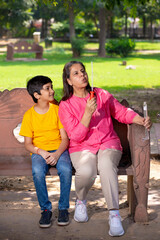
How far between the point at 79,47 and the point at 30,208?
68.9 feet

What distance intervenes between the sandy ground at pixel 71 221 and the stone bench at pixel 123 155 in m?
0.15

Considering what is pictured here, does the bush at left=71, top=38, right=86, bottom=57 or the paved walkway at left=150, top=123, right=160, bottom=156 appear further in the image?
the bush at left=71, top=38, right=86, bottom=57

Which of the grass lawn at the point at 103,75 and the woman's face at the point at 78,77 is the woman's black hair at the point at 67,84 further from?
the grass lawn at the point at 103,75

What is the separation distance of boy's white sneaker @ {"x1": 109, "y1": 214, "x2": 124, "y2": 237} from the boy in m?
0.40

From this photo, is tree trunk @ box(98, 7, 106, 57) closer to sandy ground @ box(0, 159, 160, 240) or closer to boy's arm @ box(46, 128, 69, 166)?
sandy ground @ box(0, 159, 160, 240)

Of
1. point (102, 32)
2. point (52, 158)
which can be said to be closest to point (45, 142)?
point (52, 158)

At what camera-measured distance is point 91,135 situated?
3857mm

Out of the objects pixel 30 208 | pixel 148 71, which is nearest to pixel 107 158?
pixel 30 208

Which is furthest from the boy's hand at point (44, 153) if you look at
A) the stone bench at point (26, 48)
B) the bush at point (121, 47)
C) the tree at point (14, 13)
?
the tree at point (14, 13)

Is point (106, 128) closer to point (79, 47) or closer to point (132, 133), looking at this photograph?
point (132, 133)

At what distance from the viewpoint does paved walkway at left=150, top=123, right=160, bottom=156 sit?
6312mm

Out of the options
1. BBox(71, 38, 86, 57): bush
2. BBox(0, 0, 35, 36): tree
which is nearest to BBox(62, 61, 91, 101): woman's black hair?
BBox(71, 38, 86, 57): bush

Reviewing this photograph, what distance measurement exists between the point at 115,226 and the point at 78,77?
1.31m

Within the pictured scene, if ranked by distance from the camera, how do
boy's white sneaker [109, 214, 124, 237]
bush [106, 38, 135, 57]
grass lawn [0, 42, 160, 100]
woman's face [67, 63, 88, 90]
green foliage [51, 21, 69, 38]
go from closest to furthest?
boy's white sneaker [109, 214, 124, 237] → woman's face [67, 63, 88, 90] → grass lawn [0, 42, 160, 100] → bush [106, 38, 135, 57] → green foliage [51, 21, 69, 38]
